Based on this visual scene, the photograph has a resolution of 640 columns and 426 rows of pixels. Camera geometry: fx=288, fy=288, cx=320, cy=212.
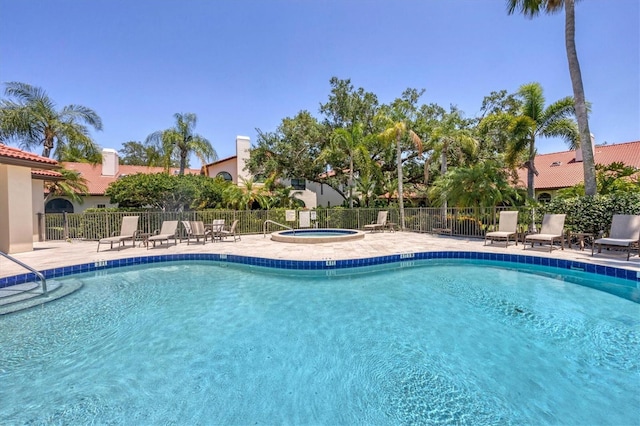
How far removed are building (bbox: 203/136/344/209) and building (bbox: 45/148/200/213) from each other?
292cm

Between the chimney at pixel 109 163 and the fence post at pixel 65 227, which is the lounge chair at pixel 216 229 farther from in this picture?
the chimney at pixel 109 163

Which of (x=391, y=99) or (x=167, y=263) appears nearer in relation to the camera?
(x=167, y=263)

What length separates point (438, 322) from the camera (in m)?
4.71

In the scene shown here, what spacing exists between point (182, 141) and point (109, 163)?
10147 millimetres

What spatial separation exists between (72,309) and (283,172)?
17.5 metres

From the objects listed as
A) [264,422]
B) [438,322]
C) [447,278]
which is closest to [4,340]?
[264,422]

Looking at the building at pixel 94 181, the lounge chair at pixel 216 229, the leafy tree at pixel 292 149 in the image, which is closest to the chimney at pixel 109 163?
the building at pixel 94 181

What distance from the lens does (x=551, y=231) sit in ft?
32.6

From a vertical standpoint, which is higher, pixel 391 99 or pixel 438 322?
pixel 391 99

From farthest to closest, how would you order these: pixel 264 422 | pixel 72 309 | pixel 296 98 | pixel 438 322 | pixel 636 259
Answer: pixel 296 98 → pixel 636 259 → pixel 72 309 → pixel 438 322 → pixel 264 422

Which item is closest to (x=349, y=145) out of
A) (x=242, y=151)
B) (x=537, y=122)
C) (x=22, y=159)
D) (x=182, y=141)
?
(x=242, y=151)

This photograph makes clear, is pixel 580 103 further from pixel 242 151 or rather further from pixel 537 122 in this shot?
pixel 242 151

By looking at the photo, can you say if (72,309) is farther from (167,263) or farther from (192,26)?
(192,26)

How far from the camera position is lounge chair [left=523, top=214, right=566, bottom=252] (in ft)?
30.9
